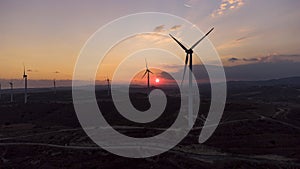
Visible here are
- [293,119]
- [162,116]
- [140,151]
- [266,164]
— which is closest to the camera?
[266,164]

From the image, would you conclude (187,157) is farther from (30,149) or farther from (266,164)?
(30,149)

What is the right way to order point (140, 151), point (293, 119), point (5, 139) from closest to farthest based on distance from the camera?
1. point (140, 151)
2. point (5, 139)
3. point (293, 119)

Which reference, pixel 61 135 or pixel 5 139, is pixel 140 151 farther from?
pixel 5 139

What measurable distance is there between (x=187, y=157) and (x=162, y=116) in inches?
2225

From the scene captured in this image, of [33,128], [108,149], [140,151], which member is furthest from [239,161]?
[33,128]

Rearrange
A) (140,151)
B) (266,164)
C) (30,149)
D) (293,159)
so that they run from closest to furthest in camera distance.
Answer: (266,164) < (293,159) < (140,151) < (30,149)

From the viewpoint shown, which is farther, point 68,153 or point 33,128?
point 33,128

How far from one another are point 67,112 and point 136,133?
58366 millimetres

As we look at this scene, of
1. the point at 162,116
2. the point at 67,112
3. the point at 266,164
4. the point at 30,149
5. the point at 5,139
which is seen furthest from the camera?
the point at 67,112

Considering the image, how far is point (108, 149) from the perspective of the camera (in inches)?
2675

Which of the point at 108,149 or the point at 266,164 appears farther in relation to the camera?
the point at 108,149

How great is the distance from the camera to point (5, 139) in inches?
3339

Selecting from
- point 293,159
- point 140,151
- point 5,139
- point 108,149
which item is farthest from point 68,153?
point 293,159

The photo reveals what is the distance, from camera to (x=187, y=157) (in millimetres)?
58719
